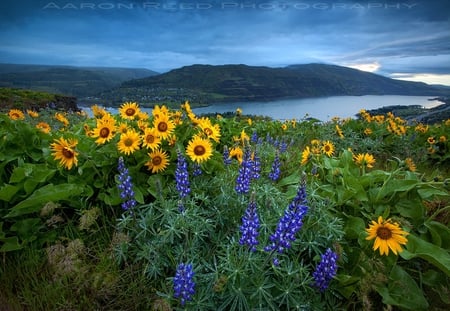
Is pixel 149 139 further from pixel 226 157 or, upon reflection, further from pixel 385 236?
pixel 385 236

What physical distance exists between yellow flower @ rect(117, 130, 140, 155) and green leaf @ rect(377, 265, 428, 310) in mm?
2435

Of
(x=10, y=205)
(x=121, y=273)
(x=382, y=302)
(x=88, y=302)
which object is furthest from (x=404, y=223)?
(x=10, y=205)

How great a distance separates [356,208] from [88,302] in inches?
98.9

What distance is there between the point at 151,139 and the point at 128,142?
220mm

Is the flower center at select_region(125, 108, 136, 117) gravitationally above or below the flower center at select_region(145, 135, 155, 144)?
above

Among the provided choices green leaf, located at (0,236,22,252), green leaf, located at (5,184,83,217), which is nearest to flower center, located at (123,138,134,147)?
green leaf, located at (5,184,83,217)

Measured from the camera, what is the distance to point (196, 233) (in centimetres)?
261

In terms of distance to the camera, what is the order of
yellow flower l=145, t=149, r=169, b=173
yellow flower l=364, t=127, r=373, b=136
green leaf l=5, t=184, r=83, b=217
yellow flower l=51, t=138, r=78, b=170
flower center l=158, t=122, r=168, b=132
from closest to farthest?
green leaf l=5, t=184, r=83, b=217 → yellow flower l=51, t=138, r=78, b=170 → yellow flower l=145, t=149, r=169, b=173 → flower center l=158, t=122, r=168, b=132 → yellow flower l=364, t=127, r=373, b=136

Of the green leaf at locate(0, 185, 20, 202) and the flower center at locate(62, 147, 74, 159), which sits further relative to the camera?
the flower center at locate(62, 147, 74, 159)

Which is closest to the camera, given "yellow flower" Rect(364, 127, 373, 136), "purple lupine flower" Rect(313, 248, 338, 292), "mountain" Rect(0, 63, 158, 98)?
"purple lupine flower" Rect(313, 248, 338, 292)

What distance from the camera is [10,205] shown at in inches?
126

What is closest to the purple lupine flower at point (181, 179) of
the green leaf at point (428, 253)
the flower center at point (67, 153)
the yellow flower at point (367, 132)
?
the flower center at point (67, 153)

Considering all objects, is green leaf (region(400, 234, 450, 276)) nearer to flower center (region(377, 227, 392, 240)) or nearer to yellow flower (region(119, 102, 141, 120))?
flower center (region(377, 227, 392, 240))

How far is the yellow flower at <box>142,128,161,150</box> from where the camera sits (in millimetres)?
3206
